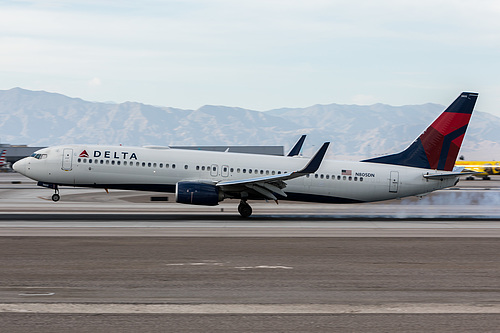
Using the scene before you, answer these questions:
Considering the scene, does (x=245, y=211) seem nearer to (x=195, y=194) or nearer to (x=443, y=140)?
(x=195, y=194)

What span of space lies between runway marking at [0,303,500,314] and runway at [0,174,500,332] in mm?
23

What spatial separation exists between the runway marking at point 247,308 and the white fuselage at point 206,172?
2278 centimetres

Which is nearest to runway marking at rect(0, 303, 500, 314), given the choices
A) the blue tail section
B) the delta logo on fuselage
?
the delta logo on fuselage

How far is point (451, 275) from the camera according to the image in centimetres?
1773

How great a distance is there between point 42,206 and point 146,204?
Answer: 25.6 feet

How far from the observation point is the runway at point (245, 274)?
12445 mm

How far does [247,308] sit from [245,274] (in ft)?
13.6

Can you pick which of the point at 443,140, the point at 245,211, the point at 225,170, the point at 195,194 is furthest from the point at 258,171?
the point at 443,140

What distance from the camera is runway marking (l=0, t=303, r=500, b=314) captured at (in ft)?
42.8

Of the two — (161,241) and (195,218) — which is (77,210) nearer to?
(195,218)

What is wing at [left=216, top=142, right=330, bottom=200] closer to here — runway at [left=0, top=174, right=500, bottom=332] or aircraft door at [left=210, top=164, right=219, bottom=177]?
aircraft door at [left=210, top=164, right=219, bottom=177]

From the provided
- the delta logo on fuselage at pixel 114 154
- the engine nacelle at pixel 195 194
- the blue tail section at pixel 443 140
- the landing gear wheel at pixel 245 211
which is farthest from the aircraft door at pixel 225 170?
the blue tail section at pixel 443 140

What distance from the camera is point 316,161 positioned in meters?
33.9

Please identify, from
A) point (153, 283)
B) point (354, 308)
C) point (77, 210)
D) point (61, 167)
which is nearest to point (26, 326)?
point (153, 283)
